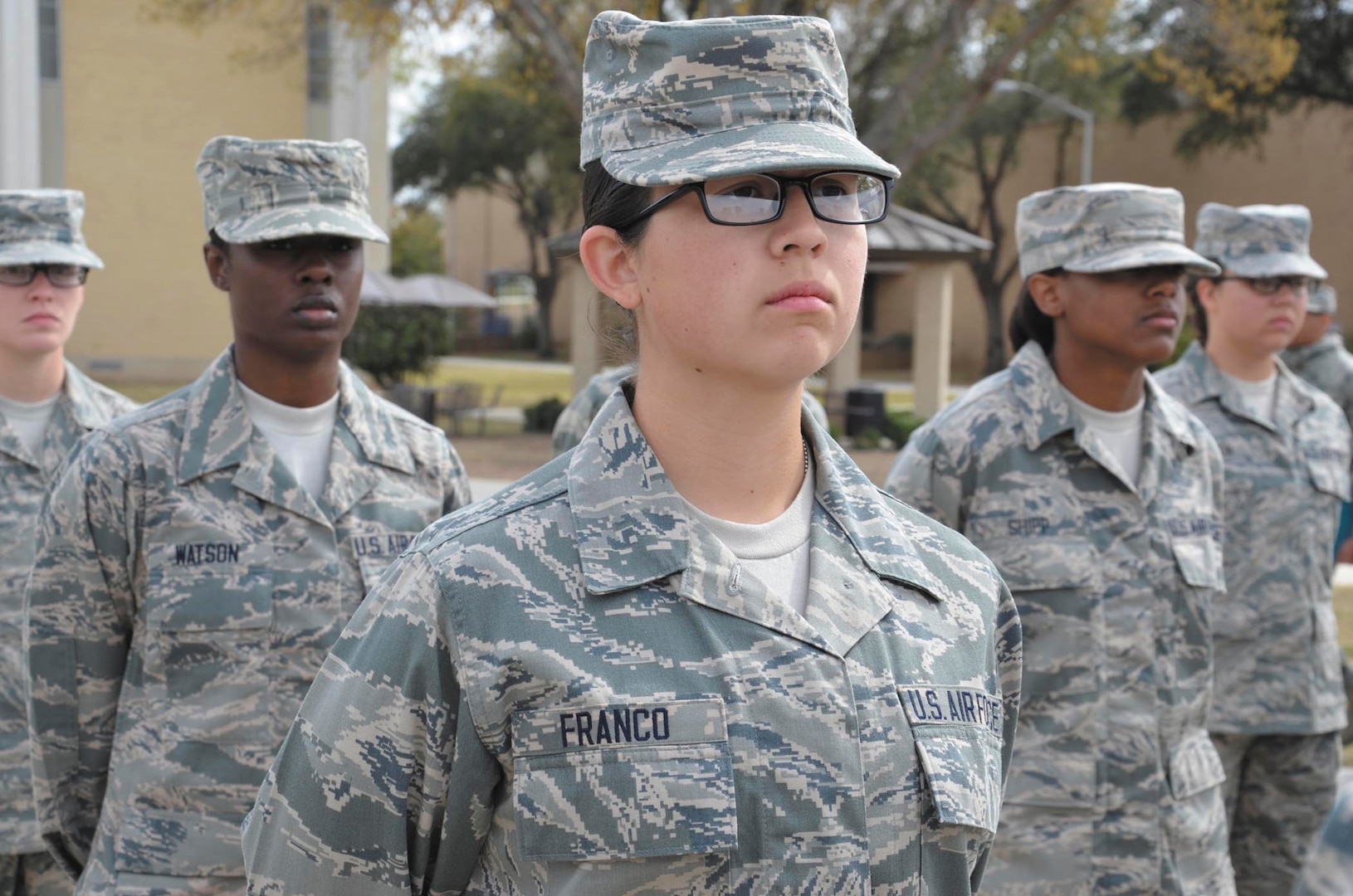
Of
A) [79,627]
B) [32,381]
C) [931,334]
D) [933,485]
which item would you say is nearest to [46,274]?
[32,381]

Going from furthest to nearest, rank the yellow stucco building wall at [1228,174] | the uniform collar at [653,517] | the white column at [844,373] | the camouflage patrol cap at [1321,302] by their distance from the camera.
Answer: the yellow stucco building wall at [1228,174] → the white column at [844,373] → the camouflage patrol cap at [1321,302] → the uniform collar at [653,517]

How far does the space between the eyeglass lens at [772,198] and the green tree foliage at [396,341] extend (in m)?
24.1

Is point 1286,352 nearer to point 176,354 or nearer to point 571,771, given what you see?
point 571,771

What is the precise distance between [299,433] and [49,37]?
92.3 ft

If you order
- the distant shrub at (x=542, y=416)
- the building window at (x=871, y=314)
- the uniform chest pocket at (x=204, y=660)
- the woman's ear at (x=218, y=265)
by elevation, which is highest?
the woman's ear at (x=218, y=265)

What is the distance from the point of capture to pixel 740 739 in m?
2.06

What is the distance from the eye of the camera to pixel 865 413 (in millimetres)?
20766

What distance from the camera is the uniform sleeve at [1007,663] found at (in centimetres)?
245

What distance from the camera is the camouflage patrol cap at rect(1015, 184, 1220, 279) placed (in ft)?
14.9

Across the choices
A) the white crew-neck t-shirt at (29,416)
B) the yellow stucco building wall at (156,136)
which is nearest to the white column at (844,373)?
the yellow stucco building wall at (156,136)

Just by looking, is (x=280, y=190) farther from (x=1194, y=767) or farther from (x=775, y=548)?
(x=1194, y=767)

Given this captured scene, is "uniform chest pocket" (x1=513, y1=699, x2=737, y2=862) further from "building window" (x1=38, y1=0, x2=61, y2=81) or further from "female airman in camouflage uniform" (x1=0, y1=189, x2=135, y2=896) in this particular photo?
"building window" (x1=38, y1=0, x2=61, y2=81)

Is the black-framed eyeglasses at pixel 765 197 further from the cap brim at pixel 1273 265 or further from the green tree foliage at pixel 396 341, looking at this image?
the green tree foliage at pixel 396 341

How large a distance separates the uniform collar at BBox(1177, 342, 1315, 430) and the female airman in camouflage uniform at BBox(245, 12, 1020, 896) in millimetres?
3999
